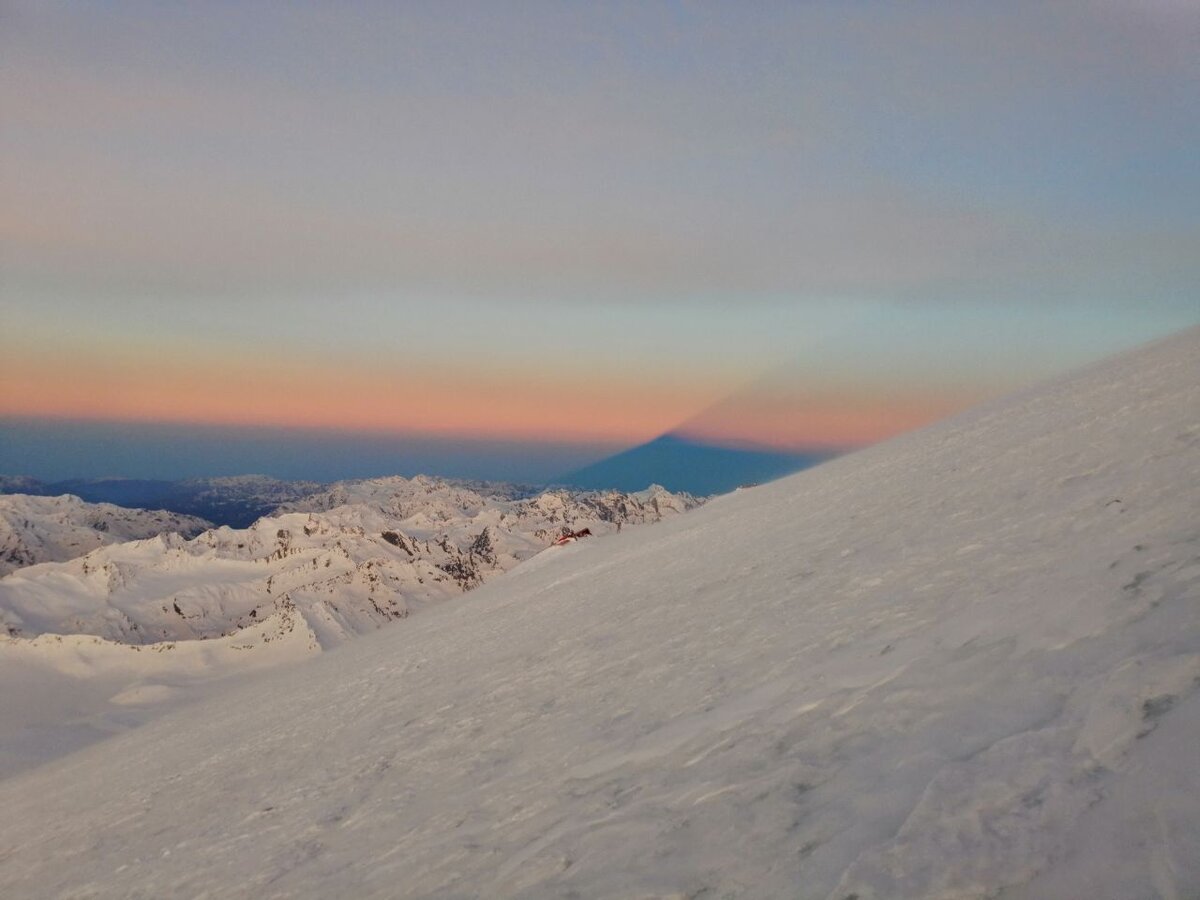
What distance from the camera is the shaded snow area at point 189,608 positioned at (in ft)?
236

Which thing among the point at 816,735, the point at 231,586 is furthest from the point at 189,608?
the point at 816,735

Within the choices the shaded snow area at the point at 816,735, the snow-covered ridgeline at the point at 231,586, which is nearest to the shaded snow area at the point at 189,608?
the snow-covered ridgeline at the point at 231,586

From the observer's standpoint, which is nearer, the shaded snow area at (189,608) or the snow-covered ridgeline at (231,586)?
the shaded snow area at (189,608)

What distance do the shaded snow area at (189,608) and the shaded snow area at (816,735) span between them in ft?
177

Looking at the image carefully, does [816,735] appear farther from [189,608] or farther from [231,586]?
[231,586]

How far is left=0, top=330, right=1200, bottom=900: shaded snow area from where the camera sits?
3184 millimetres

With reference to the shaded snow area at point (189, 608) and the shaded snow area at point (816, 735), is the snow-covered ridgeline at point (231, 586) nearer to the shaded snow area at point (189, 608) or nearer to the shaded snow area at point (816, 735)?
the shaded snow area at point (189, 608)

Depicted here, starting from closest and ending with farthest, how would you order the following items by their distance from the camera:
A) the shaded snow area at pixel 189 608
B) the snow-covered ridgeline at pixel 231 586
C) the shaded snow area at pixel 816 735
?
the shaded snow area at pixel 816 735 → the shaded snow area at pixel 189 608 → the snow-covered ridgeline at pixel 231 586

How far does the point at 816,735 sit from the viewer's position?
15.3 feet

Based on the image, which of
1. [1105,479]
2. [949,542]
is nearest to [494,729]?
[949,542]

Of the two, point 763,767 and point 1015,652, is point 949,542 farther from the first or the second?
point 763,767

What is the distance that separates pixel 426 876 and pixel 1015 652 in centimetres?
404

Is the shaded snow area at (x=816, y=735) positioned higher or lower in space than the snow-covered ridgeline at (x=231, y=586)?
higher

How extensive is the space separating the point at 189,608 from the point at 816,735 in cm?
13783
